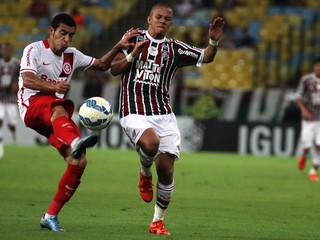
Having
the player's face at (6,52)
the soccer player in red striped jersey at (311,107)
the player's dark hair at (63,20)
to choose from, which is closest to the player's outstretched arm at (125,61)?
the player's dark hair at (63,20)

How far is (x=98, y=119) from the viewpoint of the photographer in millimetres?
8555

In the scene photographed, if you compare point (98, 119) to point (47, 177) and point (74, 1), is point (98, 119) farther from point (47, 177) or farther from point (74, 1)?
point (74, 1)

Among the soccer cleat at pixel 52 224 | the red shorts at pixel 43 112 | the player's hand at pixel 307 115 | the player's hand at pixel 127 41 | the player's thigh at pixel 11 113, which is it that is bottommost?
the player's thigh at pixel 11 113

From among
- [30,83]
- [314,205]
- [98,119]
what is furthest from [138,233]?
[314,205]

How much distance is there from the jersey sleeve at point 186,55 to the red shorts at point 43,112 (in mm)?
1450

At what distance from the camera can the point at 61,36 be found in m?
8.96

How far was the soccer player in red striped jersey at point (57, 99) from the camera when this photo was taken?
837cm

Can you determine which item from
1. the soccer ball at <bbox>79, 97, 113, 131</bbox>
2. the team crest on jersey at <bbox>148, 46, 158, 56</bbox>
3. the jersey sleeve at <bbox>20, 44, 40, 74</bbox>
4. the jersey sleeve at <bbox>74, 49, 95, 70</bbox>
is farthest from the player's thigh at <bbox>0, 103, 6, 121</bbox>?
the soccer ball at <bbox>79, 97, 113, 131</bbox>

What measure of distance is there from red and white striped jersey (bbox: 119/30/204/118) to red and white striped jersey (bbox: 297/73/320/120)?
28.3ft

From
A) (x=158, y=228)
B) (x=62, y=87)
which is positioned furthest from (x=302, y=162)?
(x=62, y=87)

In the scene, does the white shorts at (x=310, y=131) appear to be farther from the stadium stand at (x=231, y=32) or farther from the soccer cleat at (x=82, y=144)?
the soccer cleat at (x=82, y=144)

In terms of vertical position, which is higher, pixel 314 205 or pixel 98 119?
pixel 98 119

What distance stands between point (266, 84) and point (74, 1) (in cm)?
793

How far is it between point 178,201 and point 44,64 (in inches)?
157
